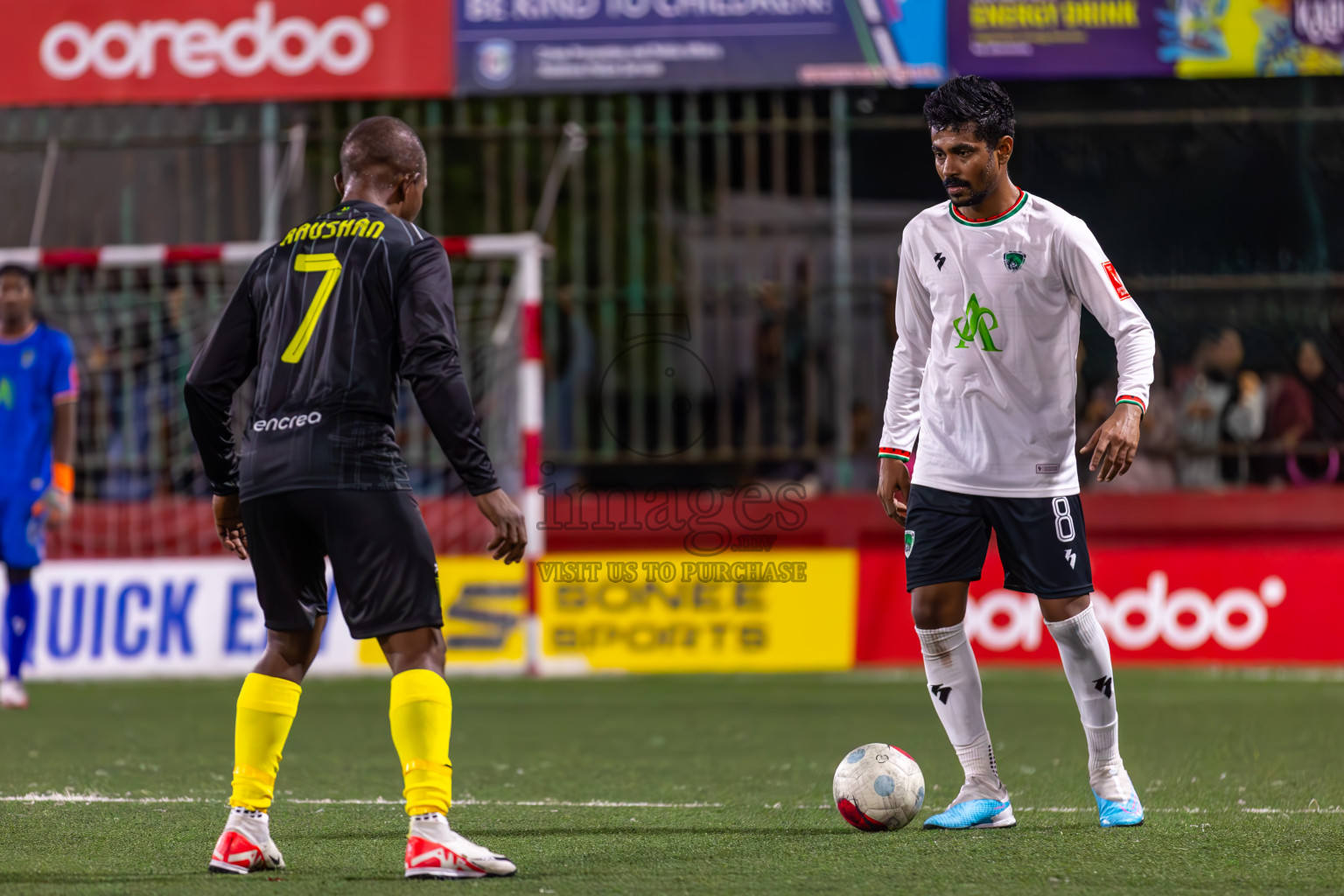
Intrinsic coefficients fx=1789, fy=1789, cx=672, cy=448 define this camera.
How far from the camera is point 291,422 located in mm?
4395

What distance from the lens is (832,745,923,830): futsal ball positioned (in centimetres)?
516

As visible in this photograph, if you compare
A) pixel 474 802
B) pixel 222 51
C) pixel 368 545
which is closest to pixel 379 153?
pixel 368 545

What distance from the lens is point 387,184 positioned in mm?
4539

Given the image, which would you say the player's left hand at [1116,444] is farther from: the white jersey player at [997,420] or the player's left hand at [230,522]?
the player's left hand at [230,522]

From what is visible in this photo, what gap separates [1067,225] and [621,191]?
805cm

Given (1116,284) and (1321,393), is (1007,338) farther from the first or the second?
(1321,393)

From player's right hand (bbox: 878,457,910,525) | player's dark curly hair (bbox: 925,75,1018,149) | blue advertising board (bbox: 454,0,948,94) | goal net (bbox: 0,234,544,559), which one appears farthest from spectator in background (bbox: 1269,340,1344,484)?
player's dark curly hair (bbox: 925,75,1018,149)

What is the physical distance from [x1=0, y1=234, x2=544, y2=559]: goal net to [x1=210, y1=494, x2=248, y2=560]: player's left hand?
6.70 meters

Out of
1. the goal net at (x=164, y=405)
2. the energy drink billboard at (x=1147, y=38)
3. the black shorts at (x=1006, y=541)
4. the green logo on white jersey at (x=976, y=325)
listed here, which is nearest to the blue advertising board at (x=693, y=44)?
the energy drink billboard at (x=1147, y=38)

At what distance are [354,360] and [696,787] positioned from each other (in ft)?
8.61

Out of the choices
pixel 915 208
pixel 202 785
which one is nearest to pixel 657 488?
pixel 915 208

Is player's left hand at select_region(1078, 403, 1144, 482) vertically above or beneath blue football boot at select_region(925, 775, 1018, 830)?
above

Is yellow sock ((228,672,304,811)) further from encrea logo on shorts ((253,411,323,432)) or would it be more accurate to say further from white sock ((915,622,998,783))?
white sock ((915,622,998,783))

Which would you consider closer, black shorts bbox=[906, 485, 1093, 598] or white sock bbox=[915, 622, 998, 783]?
black shorts bbox=[906, 485, 1093, 598]
